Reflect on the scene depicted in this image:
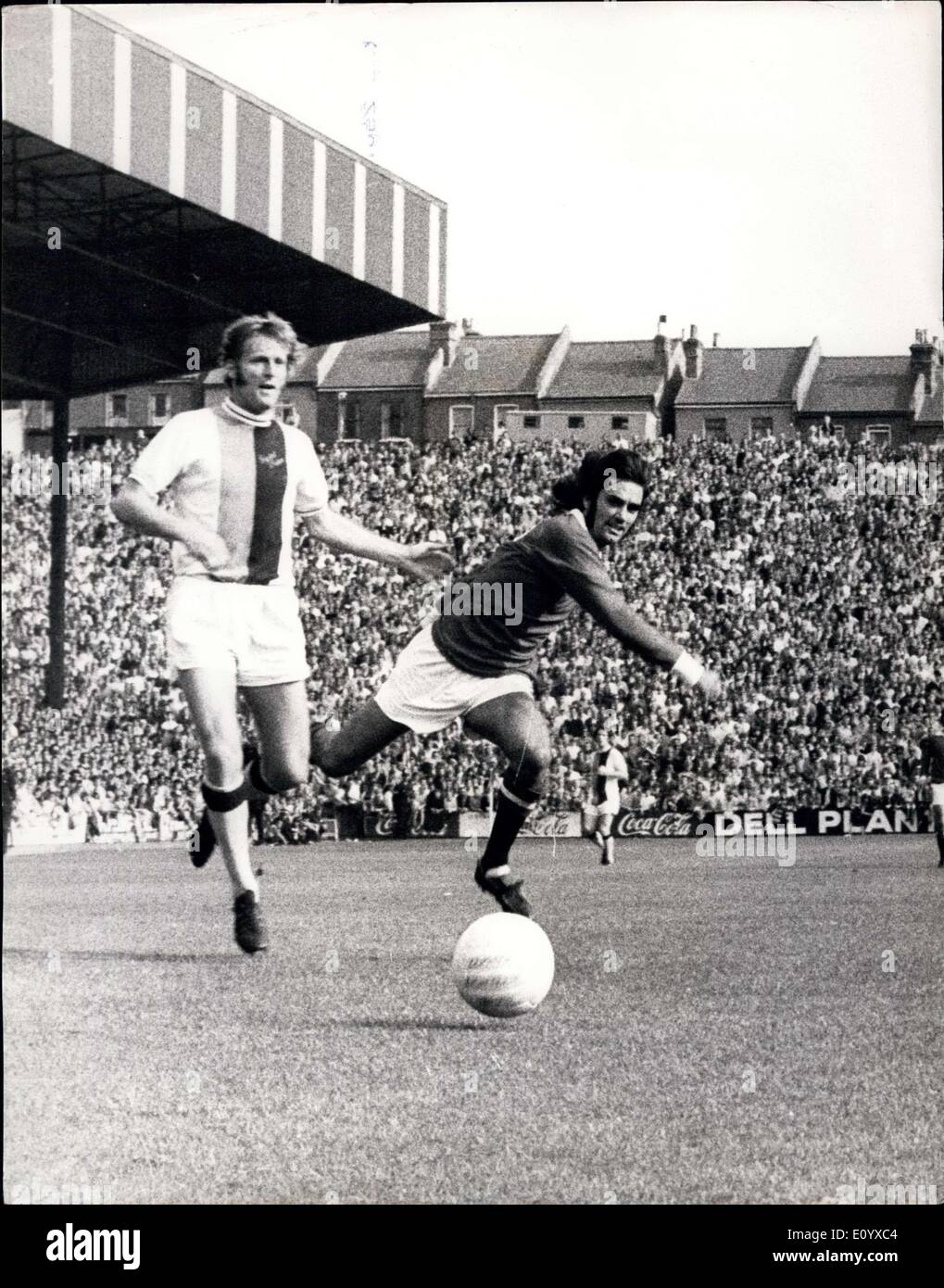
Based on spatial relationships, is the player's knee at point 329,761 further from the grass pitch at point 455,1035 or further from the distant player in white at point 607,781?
the distant player in white at point 607,781

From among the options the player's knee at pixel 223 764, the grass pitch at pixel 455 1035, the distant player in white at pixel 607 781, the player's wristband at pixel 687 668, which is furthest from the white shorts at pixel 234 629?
the player's wristband at pixel 687 668

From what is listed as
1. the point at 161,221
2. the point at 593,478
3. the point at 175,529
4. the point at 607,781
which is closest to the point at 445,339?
the point at 593,478

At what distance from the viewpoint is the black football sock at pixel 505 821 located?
543cm

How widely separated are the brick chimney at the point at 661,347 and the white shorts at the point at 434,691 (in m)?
1.23

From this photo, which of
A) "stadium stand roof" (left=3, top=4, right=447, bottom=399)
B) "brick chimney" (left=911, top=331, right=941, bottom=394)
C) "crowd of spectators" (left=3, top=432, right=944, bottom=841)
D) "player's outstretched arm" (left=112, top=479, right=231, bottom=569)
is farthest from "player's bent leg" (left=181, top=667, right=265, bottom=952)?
"brick chimney" (left=911, top=331, right=941, bottom=394)

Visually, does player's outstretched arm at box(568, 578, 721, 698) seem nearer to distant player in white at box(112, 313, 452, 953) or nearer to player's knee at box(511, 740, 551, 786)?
player's knee at box(511, 740, 551, 786)

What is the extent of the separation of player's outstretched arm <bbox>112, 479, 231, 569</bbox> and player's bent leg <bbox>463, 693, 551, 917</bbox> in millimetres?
993

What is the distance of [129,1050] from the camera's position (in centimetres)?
517

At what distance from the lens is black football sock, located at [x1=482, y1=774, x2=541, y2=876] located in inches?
214

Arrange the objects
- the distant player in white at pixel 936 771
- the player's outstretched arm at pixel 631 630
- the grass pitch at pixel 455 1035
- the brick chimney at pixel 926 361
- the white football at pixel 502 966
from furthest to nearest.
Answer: the distant player in white at pixel 936 771
the brick chimney at pixel 926 361
the player's outstretched arm at pixel 631 630
the white football at pixel 502 966
the grass pitch at pixel 455 1035

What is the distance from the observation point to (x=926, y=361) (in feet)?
18.4

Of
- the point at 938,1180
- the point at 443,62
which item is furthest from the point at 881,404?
the point at 938,1180

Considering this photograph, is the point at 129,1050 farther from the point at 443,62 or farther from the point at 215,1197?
the point at 443,62

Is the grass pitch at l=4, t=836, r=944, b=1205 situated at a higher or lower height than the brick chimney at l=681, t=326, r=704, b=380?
lower
